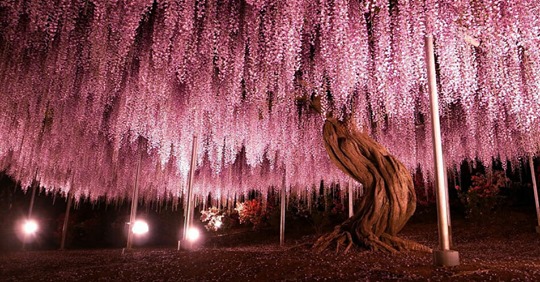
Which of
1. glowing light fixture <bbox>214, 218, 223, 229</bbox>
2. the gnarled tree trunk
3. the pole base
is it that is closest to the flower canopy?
the gnarled tree trunk

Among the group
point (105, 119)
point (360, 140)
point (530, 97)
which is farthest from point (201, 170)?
point (530, 97)

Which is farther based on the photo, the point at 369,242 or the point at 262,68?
the point at 369,242

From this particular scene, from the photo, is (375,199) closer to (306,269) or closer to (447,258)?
(306,269)

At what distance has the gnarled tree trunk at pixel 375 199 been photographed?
4.62 m

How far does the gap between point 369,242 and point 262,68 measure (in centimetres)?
263

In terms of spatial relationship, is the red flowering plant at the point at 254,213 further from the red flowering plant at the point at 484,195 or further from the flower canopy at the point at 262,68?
the red flowering plant at the point at 484,195

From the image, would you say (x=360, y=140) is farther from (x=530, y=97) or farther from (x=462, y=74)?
(x=530, y=97)

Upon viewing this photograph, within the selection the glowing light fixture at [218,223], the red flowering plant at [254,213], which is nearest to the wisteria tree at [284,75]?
the red flowering plant at [254,213]

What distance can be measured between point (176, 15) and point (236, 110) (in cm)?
264

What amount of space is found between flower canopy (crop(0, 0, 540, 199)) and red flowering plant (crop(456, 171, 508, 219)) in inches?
77.9

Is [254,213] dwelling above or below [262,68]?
below

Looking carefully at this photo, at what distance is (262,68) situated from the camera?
4.38 meters

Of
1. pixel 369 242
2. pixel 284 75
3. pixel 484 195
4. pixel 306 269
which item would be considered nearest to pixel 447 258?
pixel 306 269

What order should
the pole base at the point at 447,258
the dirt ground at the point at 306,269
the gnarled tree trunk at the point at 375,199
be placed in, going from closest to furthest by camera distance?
the dirt ground at the point at 306,269
the pole base at the point at 447,258
the gnarled tree trunk at the point at 375,199
